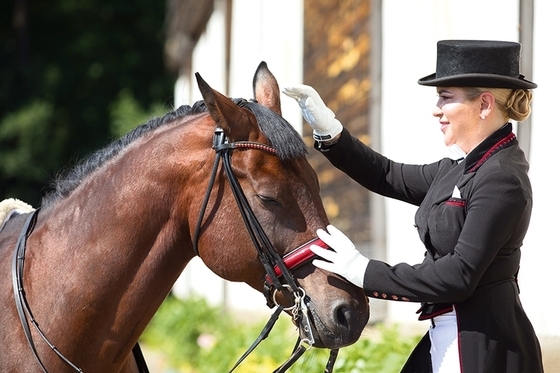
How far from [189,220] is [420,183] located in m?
0.90

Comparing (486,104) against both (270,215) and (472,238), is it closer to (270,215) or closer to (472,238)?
(472,238)

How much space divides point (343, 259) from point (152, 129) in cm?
91

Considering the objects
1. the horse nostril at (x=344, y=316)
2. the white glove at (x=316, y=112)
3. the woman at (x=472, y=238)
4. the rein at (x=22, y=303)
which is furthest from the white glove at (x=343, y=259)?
the rein at (x=22, y=303)

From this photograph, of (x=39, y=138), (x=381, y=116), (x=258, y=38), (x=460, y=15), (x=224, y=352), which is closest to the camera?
(x=460, y=15)

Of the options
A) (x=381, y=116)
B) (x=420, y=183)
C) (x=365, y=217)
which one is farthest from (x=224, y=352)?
(x=420, y=183)

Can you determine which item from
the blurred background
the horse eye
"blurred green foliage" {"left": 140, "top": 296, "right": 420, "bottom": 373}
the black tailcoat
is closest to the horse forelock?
the horse eye

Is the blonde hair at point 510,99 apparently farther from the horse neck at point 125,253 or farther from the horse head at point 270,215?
the horse neck at point 125,253

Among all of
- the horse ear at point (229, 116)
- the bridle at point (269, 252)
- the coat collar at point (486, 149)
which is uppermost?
the horse ear at point (229, 116)

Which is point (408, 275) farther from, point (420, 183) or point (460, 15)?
point (460, 15)

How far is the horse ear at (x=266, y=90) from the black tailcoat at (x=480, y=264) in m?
0.73

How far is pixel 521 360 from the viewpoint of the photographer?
2375 mm

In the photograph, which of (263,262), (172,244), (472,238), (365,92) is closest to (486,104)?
(472,238)

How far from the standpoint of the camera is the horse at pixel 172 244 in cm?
261

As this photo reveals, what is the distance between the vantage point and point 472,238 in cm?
230
